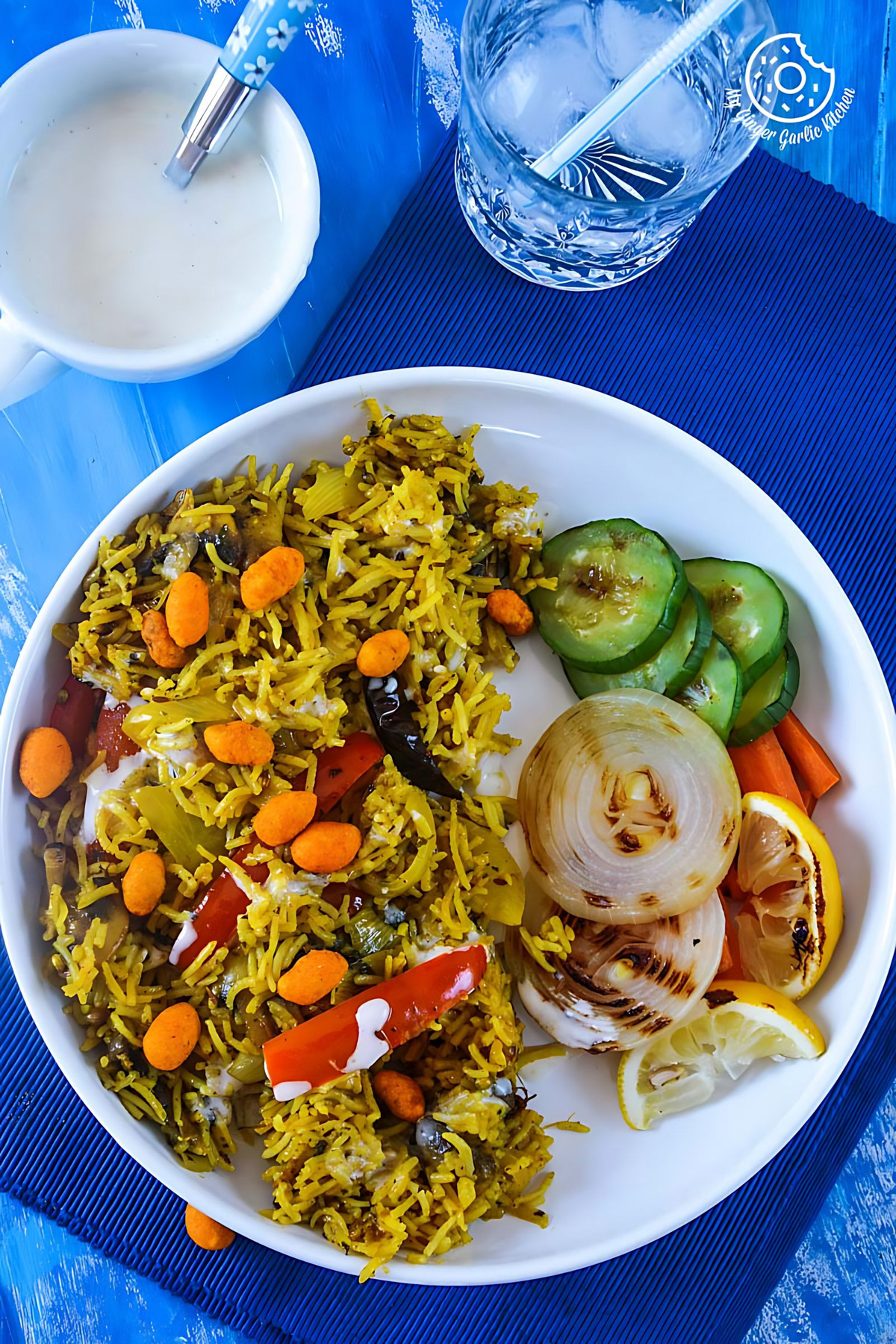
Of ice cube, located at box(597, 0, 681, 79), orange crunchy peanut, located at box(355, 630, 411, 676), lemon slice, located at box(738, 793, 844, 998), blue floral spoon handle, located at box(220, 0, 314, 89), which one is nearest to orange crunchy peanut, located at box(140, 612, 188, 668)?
orange crunchy peanut, located at box(355, 630, 411, 676)

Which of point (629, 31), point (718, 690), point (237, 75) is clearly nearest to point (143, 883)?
point (718, 690)

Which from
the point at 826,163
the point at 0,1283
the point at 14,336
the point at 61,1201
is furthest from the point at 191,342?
the point at 0,1283

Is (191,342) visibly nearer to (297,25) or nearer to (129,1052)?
(297,25)

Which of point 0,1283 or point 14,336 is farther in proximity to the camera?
point 0,1283

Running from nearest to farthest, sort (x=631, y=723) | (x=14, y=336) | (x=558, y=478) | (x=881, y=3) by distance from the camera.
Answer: (x=14, y=336), (x=631, y=723), (x=558, y=478), (x=881, y=3)

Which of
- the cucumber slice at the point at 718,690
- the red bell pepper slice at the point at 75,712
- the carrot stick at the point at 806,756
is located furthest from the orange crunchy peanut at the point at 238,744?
the carrot stick at the point at 806,756

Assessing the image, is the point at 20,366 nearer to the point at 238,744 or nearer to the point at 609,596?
the point at 238,744

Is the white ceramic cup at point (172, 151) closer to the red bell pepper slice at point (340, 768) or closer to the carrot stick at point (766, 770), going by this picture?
the red bell pepper slice at point (340, 768)

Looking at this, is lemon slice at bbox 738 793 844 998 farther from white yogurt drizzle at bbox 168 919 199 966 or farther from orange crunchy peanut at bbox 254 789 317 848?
white yogurt drizzle at bbox 168 919 199 966
